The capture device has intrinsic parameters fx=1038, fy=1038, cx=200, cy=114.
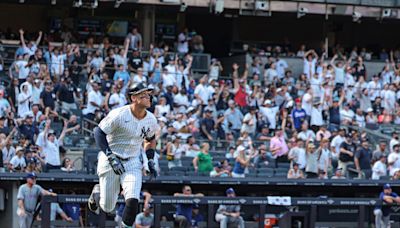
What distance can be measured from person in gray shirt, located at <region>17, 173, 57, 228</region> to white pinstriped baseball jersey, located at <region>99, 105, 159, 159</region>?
23.0 ft

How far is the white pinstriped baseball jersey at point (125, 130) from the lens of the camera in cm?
1153

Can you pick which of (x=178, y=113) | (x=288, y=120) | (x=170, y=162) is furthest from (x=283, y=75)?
(x=170, y=162)

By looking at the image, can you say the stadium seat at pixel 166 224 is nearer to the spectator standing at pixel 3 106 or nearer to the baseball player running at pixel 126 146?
the spectator standing at pixel 3 106

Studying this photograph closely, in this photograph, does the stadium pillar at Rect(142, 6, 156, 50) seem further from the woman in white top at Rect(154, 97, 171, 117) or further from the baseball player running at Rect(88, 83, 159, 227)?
the baseball player running at Rect(88, 83, 159, 227)

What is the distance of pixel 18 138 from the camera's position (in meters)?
20.7

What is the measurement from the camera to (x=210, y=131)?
23.4 metres

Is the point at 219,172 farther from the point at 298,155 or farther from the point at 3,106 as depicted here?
the point at 3,106

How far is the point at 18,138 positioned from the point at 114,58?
5415 millimetres

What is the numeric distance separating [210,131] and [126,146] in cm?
1177

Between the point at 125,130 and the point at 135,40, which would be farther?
the point at 135,40

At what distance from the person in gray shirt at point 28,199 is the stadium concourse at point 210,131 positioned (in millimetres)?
94

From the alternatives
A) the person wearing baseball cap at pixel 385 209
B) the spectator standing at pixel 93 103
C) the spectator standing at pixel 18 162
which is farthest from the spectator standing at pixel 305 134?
the spectator standing at pixel 18 162

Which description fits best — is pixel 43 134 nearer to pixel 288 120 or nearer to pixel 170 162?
pixel 170 162

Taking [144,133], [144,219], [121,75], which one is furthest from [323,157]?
[144,133]
